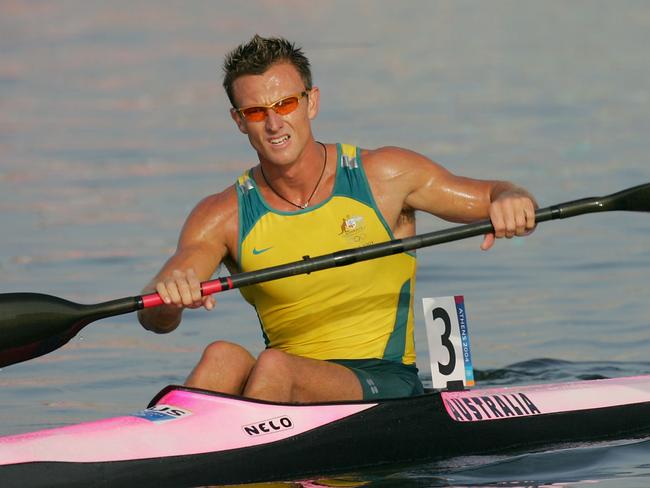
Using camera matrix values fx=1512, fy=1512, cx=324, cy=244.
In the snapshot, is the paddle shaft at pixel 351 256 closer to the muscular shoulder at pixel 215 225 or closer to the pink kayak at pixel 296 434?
the muscular shoulder at pixel 215 225

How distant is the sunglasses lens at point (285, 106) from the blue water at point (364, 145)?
1643 mm

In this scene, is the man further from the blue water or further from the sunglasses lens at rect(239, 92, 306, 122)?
the blue water

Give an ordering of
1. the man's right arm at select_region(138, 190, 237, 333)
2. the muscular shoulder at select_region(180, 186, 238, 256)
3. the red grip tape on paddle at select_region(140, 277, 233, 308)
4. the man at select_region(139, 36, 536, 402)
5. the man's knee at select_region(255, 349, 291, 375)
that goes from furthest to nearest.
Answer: the muscular shoulder at select_region(180, 186, 238, 256) → the man at select_region(139, 36, 536, 402) → the man's right arm at select_region(138, 190, 237, 333) → the red grip tape on paddle at select_region(140, 277, 233, 308) → the man's knee at select_region(255, 349, 291, 375)

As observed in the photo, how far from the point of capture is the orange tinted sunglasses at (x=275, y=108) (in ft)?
21.8

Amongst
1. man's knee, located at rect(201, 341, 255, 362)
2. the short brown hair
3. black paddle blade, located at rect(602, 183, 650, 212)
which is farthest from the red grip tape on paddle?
black paddle blade, located at rect(602, 183, 650, 212)

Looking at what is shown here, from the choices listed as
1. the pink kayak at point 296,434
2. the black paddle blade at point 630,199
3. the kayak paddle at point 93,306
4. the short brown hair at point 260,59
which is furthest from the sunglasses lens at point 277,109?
the black paddle blade at point 630,199

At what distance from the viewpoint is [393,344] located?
6.95 meters

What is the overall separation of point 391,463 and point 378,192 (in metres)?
1.27

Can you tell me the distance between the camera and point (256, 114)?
21.9 ft

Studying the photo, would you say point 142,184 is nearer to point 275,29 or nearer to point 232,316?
point 232,316

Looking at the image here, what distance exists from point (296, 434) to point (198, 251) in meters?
1.04

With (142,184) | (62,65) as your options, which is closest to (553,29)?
(62,65)

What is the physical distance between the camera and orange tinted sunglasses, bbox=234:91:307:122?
6656 millimetres

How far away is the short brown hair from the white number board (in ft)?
3.81
